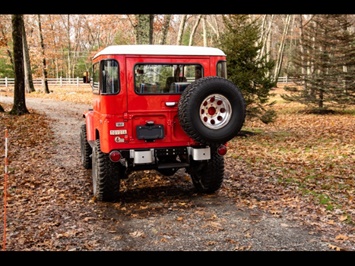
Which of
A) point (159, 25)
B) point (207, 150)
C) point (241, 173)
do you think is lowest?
point (241, 173)

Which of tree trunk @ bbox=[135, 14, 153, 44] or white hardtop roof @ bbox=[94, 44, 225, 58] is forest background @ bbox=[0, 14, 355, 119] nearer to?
tree trunk @ bbox=[135, 14, 153, 44]

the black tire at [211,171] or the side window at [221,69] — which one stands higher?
the side window at [221,69]

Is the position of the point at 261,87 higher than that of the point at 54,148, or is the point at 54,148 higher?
the point at 261,87

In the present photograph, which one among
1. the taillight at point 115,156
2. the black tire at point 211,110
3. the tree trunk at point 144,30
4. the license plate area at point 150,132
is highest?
the tree trunk at point 144,30

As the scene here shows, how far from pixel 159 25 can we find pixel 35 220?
81.6ft

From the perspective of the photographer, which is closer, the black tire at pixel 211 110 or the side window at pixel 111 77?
the black tire at pixel 211 110

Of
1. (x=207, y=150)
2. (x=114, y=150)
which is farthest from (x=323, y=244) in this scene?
(x=114, y=150)

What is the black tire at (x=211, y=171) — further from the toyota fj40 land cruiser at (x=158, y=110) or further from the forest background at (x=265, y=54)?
the forest background at (x=265, y=54)

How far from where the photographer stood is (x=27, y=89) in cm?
3400

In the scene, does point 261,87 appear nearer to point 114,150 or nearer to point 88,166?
point 88,166

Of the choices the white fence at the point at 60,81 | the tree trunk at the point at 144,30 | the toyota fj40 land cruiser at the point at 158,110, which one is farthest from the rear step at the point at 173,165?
the white fence at the point at 60,81

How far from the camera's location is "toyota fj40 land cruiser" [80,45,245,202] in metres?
6.27

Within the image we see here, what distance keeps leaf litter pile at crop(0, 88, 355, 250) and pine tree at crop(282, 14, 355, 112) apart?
755 cm

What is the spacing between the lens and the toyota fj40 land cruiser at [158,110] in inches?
247
